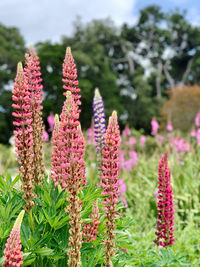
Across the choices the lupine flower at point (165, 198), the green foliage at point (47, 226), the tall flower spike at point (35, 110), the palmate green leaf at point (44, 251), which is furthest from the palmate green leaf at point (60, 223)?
the lupine flower at point (165, 198)

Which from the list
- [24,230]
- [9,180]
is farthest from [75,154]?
[9,180]

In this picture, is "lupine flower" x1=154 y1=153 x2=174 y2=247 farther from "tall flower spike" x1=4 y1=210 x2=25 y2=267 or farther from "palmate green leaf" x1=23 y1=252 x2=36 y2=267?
"tall flower spike" x1=4 y1=210 x2=25 y2=267

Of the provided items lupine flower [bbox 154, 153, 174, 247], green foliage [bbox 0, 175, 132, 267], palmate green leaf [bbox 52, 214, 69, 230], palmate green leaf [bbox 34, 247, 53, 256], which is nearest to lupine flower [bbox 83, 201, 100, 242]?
green foliage [bbox 0, 175, 132, 267]

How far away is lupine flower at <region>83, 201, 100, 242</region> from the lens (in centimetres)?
291

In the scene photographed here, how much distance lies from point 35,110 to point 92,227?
3.65 feet

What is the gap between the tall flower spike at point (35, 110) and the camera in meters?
2.92

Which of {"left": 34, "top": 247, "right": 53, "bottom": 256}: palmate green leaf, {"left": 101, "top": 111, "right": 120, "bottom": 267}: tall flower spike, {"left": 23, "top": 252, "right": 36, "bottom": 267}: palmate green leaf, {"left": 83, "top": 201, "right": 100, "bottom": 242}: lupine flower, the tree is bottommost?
{"left": 23, "top": 252, "right": 36, "bottom": 267}: palmate green leaf

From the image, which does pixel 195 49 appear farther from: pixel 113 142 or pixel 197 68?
pixel 113 142

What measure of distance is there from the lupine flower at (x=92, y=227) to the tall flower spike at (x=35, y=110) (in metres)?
0.54

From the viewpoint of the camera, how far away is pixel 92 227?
2934 millimetres

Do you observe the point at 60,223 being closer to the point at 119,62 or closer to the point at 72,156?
the point at 72,156

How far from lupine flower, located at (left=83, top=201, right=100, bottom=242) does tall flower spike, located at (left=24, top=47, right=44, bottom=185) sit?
0.54 m

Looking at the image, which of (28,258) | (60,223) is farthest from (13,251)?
(60,223)

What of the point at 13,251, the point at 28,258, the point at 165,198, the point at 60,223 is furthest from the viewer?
the point at 165,198
